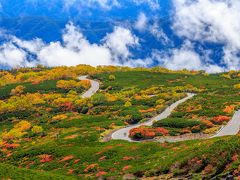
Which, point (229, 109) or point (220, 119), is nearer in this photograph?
point (220, 119)

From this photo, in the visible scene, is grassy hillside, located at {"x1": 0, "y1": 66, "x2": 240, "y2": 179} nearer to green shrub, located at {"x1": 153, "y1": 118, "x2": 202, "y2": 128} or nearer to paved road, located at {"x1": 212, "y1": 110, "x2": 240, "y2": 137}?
green shrub, located at {"x1": 153, "y1": 118, "x2": 202, "y2": 128}

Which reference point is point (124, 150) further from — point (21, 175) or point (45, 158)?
point (21, 175)

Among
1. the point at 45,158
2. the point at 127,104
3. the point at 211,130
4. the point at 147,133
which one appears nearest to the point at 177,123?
the point at 211,130

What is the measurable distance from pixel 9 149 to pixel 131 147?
145 feet

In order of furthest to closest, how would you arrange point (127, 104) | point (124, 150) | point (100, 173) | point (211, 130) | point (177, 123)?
1. point (127, 104)
2. point (177, 123)
3. point (211, 130)
4. point (124, 150)
5. point (100, 173)

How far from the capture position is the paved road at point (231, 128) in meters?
101

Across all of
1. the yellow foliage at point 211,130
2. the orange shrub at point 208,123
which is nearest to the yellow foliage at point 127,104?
the orange shrub at point 208,123

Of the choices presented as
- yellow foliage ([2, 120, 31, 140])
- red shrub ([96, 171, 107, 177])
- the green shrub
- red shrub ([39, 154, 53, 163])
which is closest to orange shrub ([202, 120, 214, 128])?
the green shrub

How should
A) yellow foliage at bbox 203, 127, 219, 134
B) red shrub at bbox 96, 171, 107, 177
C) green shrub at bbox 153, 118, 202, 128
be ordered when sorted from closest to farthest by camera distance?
red shrub at bbox 96, 171, 107, 177
yellow foliage at bbox 203, 127, 219, 134
green shrub at bbox 153, 118, 202, 128

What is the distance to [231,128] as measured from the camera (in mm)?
107500

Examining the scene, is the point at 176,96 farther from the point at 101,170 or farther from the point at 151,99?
the point at 101,170

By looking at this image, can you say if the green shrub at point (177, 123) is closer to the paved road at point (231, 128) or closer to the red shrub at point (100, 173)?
the paved road at point (231, 128)

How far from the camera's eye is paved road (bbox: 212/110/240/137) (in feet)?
330

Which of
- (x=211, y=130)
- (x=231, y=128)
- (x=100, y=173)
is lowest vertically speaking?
(x=100, y=173)
